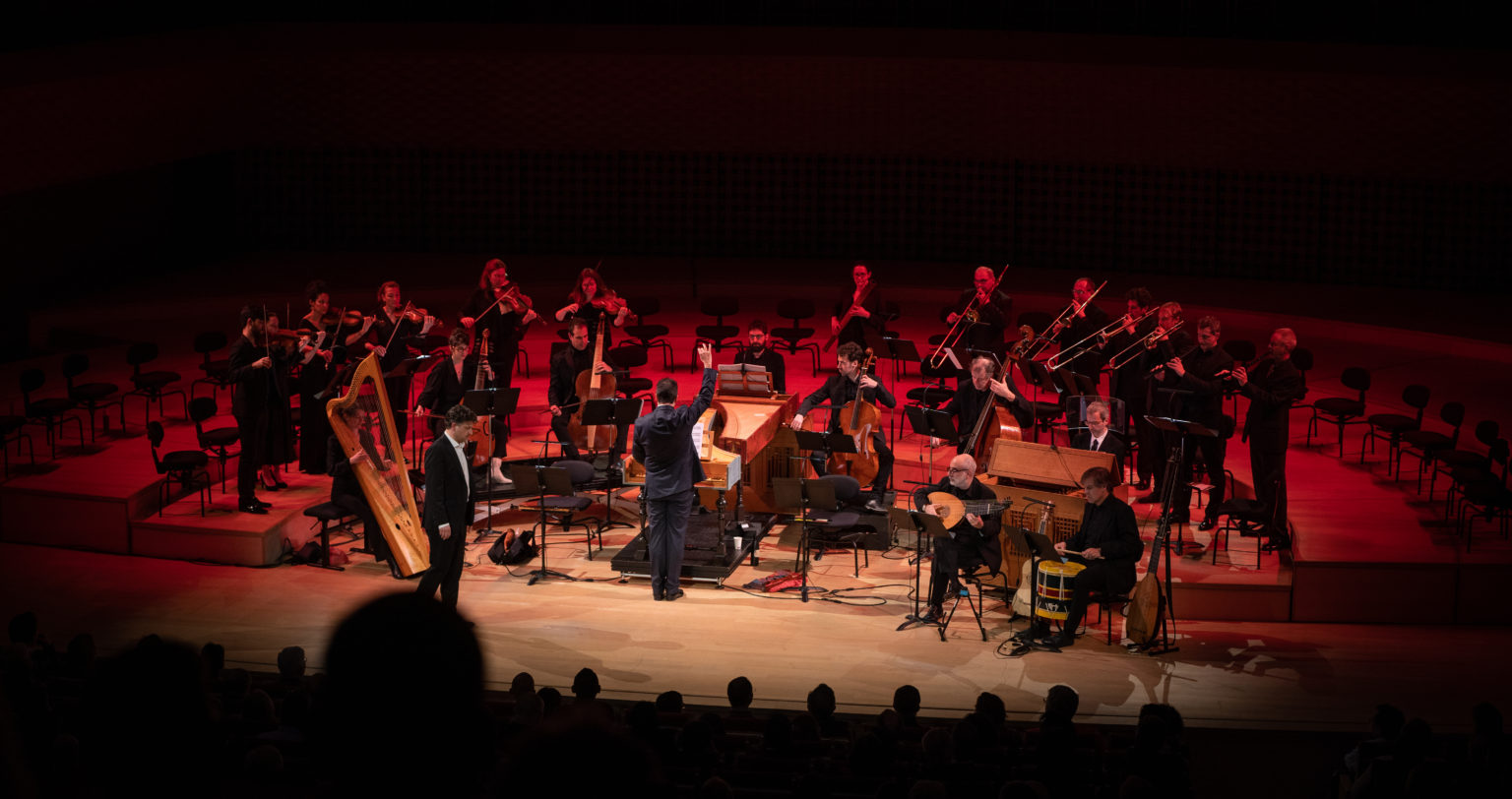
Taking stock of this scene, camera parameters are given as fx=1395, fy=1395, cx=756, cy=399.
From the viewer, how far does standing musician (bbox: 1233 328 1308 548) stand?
9797 mm

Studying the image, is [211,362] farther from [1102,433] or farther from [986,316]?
[1102,433]

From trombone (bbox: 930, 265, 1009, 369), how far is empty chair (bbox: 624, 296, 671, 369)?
2.81 metres

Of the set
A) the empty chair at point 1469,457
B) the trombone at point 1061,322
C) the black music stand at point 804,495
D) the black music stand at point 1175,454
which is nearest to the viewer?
the black music stand at point 1175,454

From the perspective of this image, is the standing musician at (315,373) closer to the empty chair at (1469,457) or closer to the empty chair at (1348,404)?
the empty chair at (1348,404)

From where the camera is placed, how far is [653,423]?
932 cm

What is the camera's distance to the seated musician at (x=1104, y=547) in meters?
8.66

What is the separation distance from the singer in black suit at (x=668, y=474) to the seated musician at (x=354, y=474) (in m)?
1.74

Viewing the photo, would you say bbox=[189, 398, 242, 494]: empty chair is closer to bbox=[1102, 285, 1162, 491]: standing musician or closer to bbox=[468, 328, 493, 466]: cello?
bbox=[468, 328, 493, 466]: cello

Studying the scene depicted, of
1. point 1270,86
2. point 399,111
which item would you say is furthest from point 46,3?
Result: point 1270,86

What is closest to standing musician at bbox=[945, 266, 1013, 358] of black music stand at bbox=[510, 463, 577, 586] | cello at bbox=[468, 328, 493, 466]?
cello at bbox=[468, 328, 493, 466]

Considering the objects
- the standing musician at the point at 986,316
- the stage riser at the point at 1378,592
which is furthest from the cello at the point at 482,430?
the stage riser at the point at 1378,592

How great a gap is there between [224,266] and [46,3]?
3.56m

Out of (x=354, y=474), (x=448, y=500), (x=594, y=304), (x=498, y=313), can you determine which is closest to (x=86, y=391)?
(x=498, y=313)

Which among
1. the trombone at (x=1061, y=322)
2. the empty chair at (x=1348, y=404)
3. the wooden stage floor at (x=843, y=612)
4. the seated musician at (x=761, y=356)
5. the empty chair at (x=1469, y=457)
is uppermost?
the trombone at (x=1061, y=322)
